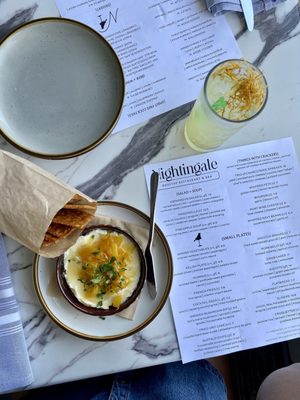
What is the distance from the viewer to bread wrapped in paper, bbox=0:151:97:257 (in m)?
0.75

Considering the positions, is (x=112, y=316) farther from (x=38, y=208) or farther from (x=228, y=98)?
(x=228, y=98)

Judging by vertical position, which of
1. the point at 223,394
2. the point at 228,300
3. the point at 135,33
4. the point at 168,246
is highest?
the point at 135,33

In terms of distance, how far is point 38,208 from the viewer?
29.4 inches

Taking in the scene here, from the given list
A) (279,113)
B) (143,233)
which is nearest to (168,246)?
(143,233)

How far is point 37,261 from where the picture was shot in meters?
0.81

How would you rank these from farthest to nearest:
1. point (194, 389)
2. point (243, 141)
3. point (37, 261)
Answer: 1. point (194, 389)
2. point (243, 141)
3. point (37, 261)

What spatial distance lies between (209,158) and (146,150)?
0.11 metres

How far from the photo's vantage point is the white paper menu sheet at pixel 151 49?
2.94 ft

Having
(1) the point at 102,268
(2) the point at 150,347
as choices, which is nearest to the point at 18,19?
(1) the point at 102,268

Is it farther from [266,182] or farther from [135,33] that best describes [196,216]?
[135,33]

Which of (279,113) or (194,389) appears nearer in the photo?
(279,113)

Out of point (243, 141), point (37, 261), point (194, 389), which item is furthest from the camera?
point (194, 389)

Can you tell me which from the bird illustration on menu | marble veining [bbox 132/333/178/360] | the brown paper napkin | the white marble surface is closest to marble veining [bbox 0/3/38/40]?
the white marble surface

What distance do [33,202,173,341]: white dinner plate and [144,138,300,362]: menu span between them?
1.1 inches
